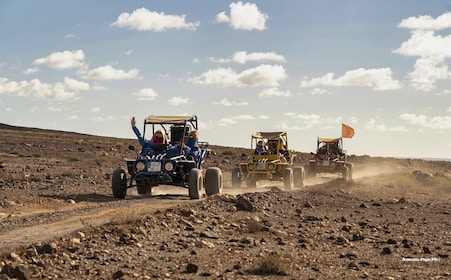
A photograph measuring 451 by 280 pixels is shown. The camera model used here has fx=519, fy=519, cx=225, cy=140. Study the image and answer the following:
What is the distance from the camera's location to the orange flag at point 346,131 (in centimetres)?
3322

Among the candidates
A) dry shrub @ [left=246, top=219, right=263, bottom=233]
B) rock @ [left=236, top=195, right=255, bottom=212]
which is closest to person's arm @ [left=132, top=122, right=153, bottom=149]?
rock @ [left=236, top=195, right=255, bottom=212]

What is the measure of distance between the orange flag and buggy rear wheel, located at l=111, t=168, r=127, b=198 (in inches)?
786

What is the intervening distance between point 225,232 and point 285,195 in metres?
6.91

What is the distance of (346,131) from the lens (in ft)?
109

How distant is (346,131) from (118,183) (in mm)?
20391

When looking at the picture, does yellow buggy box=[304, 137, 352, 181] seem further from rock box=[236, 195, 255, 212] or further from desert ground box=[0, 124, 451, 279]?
rock box=[236, 195, 255, 212]

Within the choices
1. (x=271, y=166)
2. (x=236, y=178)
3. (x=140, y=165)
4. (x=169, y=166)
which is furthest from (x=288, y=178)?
(x=140, y=165)

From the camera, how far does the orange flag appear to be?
33219mm

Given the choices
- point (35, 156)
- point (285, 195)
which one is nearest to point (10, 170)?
point (35, 156)

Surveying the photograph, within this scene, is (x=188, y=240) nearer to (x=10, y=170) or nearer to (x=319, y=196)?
(x=319, y=196)

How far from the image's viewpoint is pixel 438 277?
826 cm

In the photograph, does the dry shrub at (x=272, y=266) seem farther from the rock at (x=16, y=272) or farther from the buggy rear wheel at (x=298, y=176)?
the buggy rear wheel at (x=298, y=176)

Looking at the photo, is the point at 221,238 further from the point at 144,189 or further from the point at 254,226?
the point at 144,189

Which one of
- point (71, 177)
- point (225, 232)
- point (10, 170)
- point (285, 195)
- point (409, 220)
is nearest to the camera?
point (225, 232)
